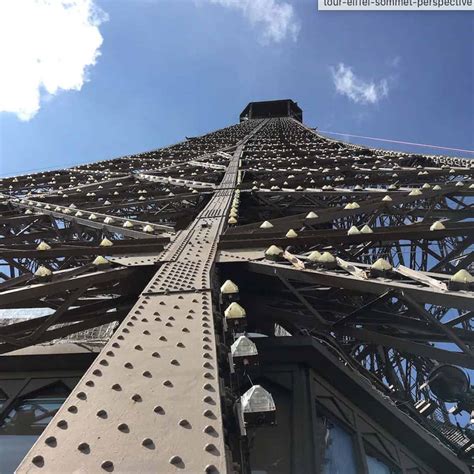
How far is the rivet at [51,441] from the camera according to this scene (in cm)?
204

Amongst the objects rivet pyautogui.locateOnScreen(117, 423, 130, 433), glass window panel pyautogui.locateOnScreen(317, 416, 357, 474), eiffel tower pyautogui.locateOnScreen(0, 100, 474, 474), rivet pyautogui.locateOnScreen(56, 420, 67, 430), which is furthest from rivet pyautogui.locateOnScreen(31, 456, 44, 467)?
glass window panel pyautogui.locateOnScreen(317, 416, 357, 474)

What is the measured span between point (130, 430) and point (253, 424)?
0.59 metres

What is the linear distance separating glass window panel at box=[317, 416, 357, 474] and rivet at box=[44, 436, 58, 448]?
2.21m

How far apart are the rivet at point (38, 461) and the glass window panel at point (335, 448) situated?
7.50ft

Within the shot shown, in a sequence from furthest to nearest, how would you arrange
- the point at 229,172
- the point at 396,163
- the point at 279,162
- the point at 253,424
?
the point at 279,162, the point at 396,163, the point at 229,172, the point at 253,424

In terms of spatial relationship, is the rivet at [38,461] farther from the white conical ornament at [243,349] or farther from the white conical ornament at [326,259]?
the white conical ornament at [326,259]

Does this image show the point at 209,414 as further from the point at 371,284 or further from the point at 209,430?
the point at 371,284

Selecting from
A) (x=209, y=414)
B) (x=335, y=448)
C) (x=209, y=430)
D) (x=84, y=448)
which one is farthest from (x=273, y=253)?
(x=84, y=448)

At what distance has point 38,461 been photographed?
6.33 feet

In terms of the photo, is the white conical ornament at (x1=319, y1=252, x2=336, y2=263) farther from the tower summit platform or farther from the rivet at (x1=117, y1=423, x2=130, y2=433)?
the tower summit platform

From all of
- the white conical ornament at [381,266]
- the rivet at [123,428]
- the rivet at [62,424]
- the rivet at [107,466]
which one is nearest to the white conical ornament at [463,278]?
the white conical ornament at [381,266]

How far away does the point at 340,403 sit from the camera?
407 cm

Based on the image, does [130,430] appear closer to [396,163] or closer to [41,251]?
[41,251]

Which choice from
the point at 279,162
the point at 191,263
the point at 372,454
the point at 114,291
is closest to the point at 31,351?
the point at 114,291
